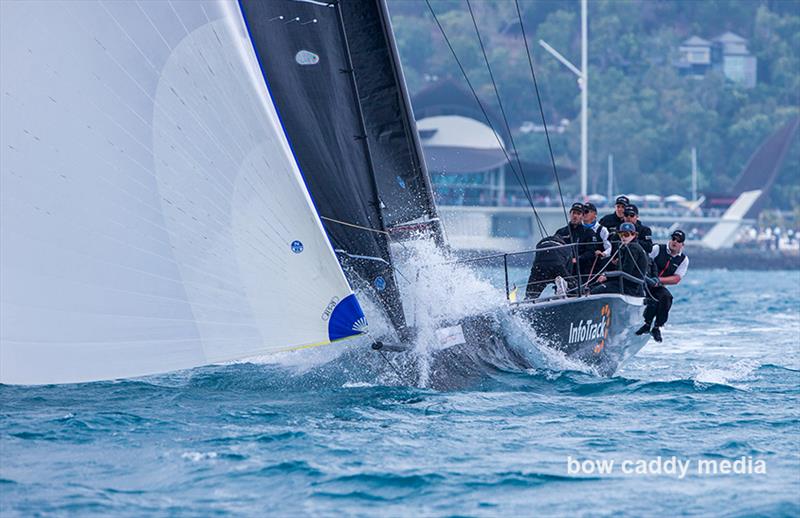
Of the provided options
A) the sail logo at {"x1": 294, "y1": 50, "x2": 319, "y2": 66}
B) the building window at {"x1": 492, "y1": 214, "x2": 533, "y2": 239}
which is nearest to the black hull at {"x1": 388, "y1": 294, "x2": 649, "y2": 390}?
the sail logo at {"x1": 294, "y1": 50, "x2": 319, "y2": 66}

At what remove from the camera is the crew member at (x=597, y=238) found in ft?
35.6

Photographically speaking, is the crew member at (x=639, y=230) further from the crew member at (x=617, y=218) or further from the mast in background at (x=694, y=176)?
the mast in background at (x=694, y=176)

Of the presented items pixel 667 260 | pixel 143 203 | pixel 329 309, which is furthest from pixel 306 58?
pixel 667 260

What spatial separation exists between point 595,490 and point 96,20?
3895 millimetres

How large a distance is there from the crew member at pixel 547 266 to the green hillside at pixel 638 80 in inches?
2712

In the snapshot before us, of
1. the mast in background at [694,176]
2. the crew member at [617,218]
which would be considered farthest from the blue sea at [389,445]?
the mast in background at [694,176]

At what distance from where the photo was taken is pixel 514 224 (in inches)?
2542

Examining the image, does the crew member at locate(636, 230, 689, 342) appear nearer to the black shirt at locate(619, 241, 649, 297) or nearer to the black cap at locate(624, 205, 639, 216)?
the black shirt at locate(619, 241, 649, 297)

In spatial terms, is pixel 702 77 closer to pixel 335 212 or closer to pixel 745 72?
pixel 745 72

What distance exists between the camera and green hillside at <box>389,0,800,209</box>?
80.6m

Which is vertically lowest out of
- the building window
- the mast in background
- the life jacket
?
the life jacket

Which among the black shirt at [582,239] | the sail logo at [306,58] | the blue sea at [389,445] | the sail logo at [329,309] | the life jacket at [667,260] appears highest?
the sail logo at [306,58]

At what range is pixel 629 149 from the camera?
80.0 metres

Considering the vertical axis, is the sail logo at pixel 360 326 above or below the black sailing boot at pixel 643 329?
above
